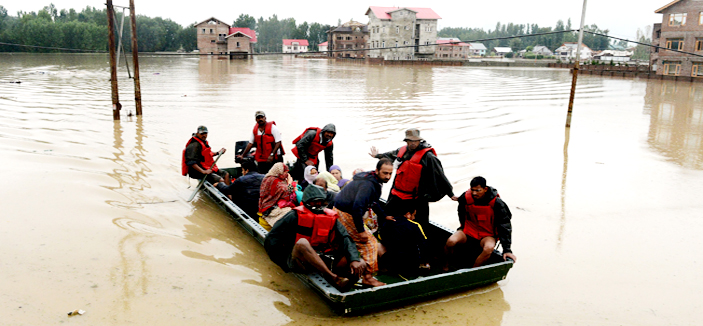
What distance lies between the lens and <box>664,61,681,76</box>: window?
140ft

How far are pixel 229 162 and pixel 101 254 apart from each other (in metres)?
6.54

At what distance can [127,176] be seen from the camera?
393 inches

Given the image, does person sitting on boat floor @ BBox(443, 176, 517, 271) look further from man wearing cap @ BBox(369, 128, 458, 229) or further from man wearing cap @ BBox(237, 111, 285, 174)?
man wearing cap @ BBox(237, 111, 285, 174)

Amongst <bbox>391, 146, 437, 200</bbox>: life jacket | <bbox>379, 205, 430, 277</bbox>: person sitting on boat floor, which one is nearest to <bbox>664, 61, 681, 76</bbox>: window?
<bbox>391, 146, 437, 200</bbox>: life jacket

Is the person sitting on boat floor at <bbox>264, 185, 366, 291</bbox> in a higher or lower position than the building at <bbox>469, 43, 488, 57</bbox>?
lower

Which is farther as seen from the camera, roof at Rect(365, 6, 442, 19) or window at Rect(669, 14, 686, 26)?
roof at Rect(365, 6, 442, 19)

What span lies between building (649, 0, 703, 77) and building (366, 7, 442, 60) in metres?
32.2

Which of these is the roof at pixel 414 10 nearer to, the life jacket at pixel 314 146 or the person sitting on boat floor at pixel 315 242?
the life jacket at pixel 314 146

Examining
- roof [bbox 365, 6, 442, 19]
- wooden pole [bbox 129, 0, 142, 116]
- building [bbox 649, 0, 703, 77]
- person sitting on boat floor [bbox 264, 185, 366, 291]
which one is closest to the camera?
person sitting on boat floor [bbox 264, 185, 366, 291]

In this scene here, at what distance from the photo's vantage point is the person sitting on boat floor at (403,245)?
18.9 feet

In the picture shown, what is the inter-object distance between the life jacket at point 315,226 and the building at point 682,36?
45.3 metres

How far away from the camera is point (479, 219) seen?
5.91 metres

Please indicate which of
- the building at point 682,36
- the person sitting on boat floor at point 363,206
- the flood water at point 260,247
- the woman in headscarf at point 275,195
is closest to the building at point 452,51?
the building at point 682,36

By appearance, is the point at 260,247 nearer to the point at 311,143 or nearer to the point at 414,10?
the point at 311,143
